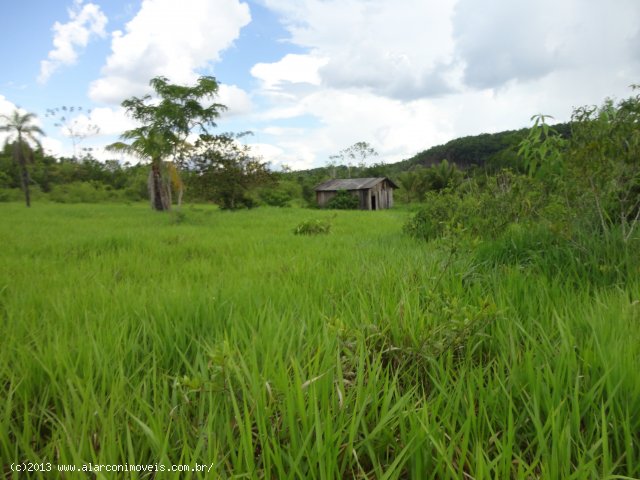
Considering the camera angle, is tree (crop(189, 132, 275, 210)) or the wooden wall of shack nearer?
tree (crop(189, 132, 275, 210))

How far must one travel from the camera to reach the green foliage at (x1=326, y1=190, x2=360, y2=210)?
36.5 m

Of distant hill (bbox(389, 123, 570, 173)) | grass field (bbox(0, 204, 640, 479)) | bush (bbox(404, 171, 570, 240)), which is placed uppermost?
distant hill (bbox(389, 123, 570, 173))

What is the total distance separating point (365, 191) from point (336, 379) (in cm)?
3638

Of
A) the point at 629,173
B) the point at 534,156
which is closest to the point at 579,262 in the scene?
the point at 629,173

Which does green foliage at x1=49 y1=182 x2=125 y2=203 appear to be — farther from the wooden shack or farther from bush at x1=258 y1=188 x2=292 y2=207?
the wooden shack

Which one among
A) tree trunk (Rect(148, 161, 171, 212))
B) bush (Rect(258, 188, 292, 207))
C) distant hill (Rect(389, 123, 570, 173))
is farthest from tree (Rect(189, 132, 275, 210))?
distant hill (Rect(389, 123, 570, 173))

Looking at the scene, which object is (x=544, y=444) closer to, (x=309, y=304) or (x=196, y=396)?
(x=196, y=396)

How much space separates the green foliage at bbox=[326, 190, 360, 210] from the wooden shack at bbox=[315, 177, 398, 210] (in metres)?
0.43

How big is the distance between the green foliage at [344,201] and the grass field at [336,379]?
3344 centimetres

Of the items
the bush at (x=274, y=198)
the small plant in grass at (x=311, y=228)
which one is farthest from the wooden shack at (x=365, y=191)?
the small plant in grass at (x=311, y=228)

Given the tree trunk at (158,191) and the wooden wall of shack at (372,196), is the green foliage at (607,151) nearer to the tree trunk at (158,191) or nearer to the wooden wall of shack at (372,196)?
the tree trunk at (158,191)

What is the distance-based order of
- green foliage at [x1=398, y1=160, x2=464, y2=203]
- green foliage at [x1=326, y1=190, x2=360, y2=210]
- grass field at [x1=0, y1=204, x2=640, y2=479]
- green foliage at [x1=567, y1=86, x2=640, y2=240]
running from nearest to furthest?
grass field at [x1=0, y1=204, x2=640, y2=479] < green foliage at [x1=567, y1=86, x2=640, y2=240] < green foliage at [x1=326, y1=190, x2=360, y2=210] < green foliage at [x1=398, y1=160, x2=464, y2=203]

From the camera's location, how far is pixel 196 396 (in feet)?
4.66

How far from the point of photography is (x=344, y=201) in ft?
120
